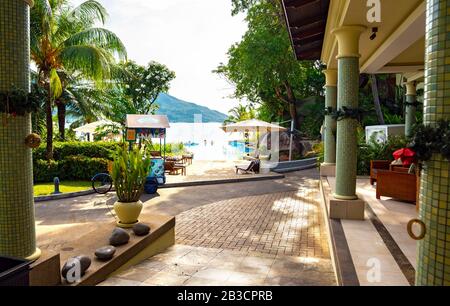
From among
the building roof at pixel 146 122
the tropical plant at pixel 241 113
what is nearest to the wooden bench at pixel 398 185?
the building roof at pixel 146 122

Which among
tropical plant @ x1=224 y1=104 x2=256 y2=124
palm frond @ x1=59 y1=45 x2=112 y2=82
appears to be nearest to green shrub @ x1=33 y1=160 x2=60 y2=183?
palm frond @ x1=59 y1=45 x2=112 y2=82

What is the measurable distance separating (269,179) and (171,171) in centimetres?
455

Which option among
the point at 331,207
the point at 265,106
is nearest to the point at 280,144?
the point at 265,106

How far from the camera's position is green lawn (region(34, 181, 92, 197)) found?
11.0 metres

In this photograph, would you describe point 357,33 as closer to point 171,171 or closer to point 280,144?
point 171,171

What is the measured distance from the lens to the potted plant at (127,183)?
555 cm

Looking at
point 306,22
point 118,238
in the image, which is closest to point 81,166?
point 118,238

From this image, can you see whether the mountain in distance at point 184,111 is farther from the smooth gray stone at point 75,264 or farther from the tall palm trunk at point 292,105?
the smooth gray stone at point 75,264

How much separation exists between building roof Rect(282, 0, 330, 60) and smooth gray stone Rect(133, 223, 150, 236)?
4.57 metres

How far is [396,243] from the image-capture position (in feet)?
16.1

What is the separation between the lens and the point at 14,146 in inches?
131

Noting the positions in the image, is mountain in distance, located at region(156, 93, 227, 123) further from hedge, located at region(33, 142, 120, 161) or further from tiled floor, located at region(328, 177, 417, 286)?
tiled floor, located at region(328, 177, 417, 286)

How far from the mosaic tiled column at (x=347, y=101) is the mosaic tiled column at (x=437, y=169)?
4.14m

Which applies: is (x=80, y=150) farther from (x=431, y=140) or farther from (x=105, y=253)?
(x=431, y=140)
